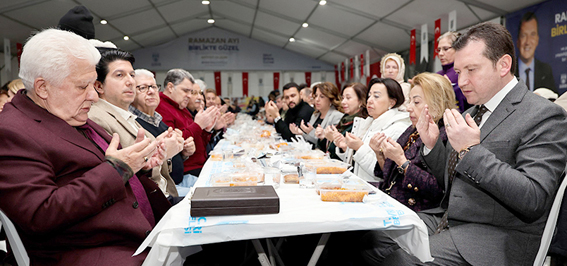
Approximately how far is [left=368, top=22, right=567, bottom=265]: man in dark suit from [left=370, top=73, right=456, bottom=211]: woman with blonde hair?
0.32m

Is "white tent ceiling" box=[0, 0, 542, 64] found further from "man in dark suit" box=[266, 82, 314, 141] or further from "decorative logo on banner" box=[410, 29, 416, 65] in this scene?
"man in dark suit" box=[266, 82, 314, 141]

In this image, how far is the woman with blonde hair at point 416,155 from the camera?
1.86 m

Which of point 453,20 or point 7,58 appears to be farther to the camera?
point 7,58

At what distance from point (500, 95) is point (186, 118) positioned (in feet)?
9.98

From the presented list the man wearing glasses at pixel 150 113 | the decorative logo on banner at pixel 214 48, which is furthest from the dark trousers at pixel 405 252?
the decorative logo on banner at pixel 214 48

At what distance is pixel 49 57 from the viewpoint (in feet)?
3.89

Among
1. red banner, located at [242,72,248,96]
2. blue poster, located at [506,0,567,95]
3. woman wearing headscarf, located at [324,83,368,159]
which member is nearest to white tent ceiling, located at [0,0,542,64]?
blue poster, located at [506,0,567,95]

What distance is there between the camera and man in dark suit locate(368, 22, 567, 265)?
124 centimetres

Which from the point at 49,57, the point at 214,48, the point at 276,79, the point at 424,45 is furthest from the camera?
the point at 276,79

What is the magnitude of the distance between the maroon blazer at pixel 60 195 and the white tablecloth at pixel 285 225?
170 millimetres

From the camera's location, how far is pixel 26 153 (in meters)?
1.08

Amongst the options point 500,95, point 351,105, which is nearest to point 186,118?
point 351,105

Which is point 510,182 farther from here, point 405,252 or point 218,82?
point 218,82

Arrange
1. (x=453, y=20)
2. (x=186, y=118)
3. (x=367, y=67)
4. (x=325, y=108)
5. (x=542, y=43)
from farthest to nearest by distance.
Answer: (x=367, y=67), (x=453, y=20), (x=542, y=43), (x=325, y=108), (x=186, y=118)
